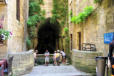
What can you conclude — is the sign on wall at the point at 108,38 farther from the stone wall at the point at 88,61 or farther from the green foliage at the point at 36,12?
the green foliage at the point at 36,12

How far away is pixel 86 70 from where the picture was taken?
700cm

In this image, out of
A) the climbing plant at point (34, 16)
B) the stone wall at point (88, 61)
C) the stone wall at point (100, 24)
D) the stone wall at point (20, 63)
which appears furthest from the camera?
the climbing plant at point (34, 16)

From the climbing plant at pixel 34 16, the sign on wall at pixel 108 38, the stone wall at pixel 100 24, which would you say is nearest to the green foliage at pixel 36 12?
the climbing plant at pixel 34 16

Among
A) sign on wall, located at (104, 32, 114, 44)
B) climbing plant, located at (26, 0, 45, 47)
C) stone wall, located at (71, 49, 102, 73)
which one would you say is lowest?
stone wall, located at (71, 49, 102, 73)

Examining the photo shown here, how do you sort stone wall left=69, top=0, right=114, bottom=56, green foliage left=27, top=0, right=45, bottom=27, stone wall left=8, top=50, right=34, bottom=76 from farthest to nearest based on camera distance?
1. green foliage left=27, top=0, right=45, bottom=27
2. stone wall left=69, top=0, right=114, bottom=56
3. stone wall left=8, top=50, right=34, bottom=76

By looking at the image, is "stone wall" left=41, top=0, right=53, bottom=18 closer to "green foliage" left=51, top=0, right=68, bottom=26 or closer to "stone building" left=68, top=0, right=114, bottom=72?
"green foliage" left=51, top=0, right=68, bottom=26

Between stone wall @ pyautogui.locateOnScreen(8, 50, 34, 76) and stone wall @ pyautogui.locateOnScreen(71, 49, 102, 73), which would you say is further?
stone wall @ pyautogui.locateOnScreen(71, 49, 102, 73)

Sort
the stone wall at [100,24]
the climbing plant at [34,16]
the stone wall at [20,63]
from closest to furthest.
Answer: the stone wall at [20,63] < the stone wall at [100,24] < the climbing plant at [34,16]

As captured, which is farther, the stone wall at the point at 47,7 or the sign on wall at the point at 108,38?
the stone wall at the point at 47,7

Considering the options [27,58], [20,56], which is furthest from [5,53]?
[27,58]

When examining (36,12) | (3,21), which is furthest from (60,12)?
(3,21)

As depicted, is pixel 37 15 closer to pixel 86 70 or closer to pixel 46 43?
pixel 86 70

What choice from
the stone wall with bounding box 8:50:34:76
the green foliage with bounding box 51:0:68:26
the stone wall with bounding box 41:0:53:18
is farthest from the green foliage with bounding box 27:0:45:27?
the stone wall with bounding box 8:50:34:76

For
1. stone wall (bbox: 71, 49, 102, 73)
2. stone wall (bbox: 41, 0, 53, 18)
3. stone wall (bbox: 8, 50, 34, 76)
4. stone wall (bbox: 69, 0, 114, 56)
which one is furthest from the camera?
stone wall (bbox: 41, 0, 53, 18)
